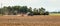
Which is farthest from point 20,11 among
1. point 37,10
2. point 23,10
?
point 37,10

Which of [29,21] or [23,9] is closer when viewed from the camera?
[29,21]

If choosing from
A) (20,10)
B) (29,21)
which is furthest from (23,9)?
(29,21)

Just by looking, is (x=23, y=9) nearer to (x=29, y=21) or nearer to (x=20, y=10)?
(x=20, y=10)

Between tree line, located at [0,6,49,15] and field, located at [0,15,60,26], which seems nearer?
field, located at [0,15,60,26]

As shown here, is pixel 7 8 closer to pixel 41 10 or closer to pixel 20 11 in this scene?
pixel 20 11

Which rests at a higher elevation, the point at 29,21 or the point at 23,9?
the point at 29,21

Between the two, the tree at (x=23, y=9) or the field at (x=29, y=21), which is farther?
the tree at (x=23, y=9)

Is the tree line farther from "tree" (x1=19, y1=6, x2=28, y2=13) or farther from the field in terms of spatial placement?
the field

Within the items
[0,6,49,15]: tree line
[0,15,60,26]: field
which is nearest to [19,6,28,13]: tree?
[0,6,49,15]: tree line

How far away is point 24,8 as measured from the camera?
76062 mm

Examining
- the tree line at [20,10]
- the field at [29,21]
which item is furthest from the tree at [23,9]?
the field at [29,21]

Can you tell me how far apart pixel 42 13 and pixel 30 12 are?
4.46 metres

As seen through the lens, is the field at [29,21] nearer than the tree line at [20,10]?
Yes

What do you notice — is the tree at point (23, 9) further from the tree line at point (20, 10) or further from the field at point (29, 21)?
the field at point (29, 21)
